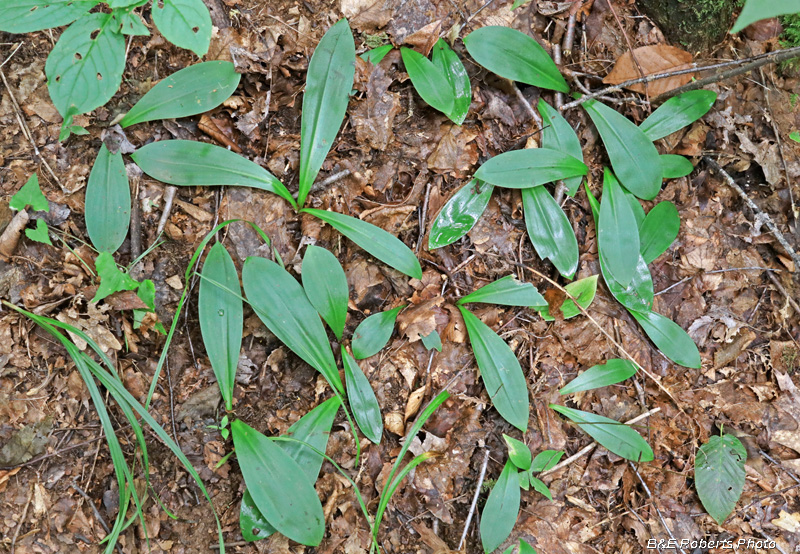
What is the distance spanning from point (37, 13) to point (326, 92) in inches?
43.7

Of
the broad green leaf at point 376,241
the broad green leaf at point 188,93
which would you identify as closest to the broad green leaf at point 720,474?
the broad green leaf at point 376,241

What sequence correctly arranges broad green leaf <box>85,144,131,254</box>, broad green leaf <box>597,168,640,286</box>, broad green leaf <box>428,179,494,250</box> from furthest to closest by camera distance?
1. broad green leaf <box>597,168,640,286</box>
2. broad green leaf <box>428,179,494,250</box>
3. broad green leaf <box>85,144,131,254</box>

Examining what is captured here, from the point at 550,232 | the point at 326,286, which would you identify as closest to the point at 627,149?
the point at 550,232

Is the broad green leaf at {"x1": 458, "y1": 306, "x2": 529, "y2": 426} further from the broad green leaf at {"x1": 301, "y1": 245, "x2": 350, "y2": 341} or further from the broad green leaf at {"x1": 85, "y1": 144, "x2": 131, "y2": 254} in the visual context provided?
the broad green leaf at {"x1": 85, "y1": 144, "x2": 131, "y2": 254}

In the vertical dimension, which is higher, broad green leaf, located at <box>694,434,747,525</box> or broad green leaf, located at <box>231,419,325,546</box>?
broad green leaf, located at <box>231,419,325,546</box>

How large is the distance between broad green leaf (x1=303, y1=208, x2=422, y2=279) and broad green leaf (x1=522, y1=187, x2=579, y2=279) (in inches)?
24.2

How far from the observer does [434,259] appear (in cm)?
224

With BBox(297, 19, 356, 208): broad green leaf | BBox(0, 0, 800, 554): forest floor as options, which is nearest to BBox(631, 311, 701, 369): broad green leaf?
BBox(0, 0, 800, 554): forest floor

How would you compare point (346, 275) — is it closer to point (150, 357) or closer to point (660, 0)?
point (150, 357)

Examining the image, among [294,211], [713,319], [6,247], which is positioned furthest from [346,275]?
[713,319]

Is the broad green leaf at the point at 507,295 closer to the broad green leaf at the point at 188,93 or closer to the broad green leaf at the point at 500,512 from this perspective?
the broad green leaf at the point at 500,512

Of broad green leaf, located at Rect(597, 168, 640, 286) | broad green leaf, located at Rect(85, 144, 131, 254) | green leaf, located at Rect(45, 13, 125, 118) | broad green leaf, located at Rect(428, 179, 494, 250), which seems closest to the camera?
green leaf, located at Rect(45, 13, 125, 118)

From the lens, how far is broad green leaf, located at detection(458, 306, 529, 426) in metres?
2.13

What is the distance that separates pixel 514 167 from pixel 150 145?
1.60 meters
